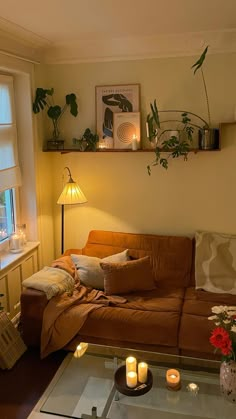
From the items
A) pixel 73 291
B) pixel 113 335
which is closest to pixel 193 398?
pixel 113 335

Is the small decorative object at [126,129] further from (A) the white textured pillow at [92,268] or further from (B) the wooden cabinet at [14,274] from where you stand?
(B) the wooden cabinet at [14,274]

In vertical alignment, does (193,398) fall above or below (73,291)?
below

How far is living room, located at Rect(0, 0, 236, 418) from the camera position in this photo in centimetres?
331

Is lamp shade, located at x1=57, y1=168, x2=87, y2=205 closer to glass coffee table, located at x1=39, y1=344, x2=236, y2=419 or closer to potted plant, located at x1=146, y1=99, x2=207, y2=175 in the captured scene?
potted plant, located at x1=146, y1=99, x2=207, y2=175

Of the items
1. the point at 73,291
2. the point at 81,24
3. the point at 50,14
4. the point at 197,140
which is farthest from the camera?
the point at 197,140

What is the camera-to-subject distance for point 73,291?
3.27 meters

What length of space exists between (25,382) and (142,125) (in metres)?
2.41

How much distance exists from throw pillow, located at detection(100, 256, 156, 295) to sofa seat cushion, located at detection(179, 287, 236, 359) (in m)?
0.39

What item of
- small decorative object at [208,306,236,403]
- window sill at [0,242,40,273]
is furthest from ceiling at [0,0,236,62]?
small decorative object at [208,306,236,403]

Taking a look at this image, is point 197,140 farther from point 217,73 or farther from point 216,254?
point 216,254

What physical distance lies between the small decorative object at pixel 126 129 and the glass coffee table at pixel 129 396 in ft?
6.25

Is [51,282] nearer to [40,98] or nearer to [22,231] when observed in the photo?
[22,231]

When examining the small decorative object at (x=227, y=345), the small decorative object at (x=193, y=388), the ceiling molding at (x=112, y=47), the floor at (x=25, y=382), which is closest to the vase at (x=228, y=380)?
the small decorative object at (x=227, y=345)

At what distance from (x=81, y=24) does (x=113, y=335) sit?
240 centimetres
